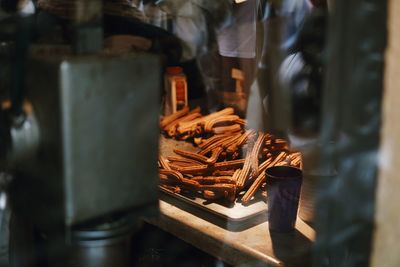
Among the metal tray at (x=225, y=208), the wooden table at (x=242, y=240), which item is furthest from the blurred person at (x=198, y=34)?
the wooden table at (x=242, y=240)

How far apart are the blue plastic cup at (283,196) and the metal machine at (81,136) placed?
106cm

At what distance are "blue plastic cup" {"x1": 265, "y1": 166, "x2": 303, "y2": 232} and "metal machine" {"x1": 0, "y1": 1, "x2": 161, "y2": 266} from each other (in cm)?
106

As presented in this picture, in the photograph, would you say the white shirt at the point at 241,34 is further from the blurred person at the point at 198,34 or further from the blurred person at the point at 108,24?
the blurred person at the point at 108,24

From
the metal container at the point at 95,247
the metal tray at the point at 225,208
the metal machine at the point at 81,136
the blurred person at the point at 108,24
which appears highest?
the blurred person at the point at 108,24

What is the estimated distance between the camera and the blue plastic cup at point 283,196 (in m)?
1.66

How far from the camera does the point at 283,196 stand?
167 cm

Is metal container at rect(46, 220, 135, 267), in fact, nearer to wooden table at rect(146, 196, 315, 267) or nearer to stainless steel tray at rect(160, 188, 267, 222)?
wooden table at rect(146, 196, 315, 267)

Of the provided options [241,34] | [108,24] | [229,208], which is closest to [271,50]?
[241,34]

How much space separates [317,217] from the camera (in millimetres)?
726

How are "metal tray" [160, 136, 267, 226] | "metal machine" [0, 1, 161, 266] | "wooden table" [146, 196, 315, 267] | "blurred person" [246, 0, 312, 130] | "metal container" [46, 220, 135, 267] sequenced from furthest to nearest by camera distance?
1. "blurred person" [246, 0, 312, 130]
2. "metal tray" [160, 136, 267, 226]
3. "wooden table" [146, 196, 315, 267]
4. "metal container" [46, 220, 135, 267]
5. "metal machine" [0, 1, 161, 266]

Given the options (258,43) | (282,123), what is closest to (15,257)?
(282,123)

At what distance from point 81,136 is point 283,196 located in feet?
3.92

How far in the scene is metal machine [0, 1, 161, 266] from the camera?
21.7 inches

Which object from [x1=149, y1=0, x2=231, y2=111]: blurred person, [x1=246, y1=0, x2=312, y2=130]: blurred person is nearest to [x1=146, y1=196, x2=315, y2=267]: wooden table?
[x1=246, y1=0, x2=312, y2=130]: blurred person
